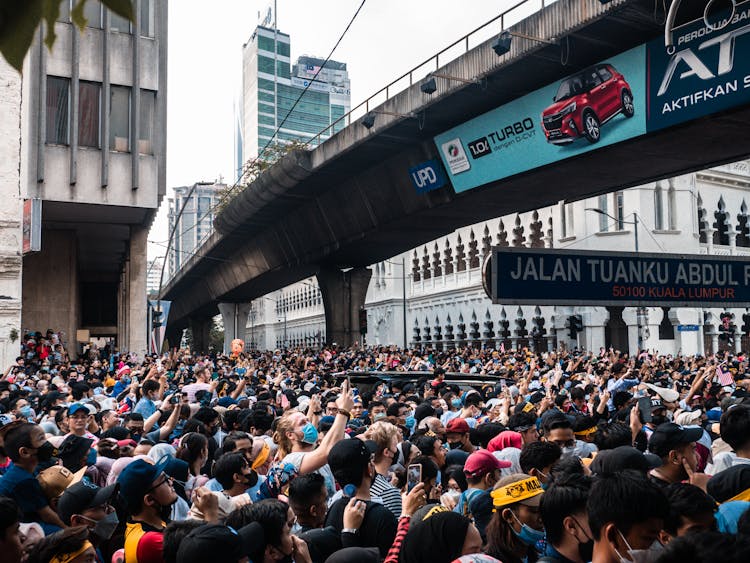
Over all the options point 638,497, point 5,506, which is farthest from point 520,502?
point 5,506

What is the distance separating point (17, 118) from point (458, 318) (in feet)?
150

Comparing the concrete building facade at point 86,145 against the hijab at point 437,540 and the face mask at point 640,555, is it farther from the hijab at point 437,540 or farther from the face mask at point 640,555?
the face mask at point 640,555

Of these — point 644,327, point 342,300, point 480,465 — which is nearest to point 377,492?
point 480,465

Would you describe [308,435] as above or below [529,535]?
above

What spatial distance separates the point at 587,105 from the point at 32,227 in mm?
17427

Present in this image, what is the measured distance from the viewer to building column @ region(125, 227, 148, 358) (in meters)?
31.8

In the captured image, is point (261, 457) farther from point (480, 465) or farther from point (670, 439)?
point (670, 439)

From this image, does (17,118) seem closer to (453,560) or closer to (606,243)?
(453,560)

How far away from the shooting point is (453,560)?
314 centimetres

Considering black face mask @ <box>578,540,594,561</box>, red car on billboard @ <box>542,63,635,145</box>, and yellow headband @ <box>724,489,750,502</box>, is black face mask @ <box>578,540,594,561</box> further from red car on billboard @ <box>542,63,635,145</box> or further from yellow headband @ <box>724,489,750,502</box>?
red car on billboard @ <box>542,63,635,145</box>

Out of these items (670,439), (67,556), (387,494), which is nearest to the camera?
(67,556)

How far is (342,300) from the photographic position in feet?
126

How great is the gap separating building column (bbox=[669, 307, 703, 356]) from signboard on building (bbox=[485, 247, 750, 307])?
41.0 m

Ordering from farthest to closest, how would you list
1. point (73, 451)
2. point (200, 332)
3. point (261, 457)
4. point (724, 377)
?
point (200, 332) → point (724, 377) → point (261, 457) → point (73, 451)
